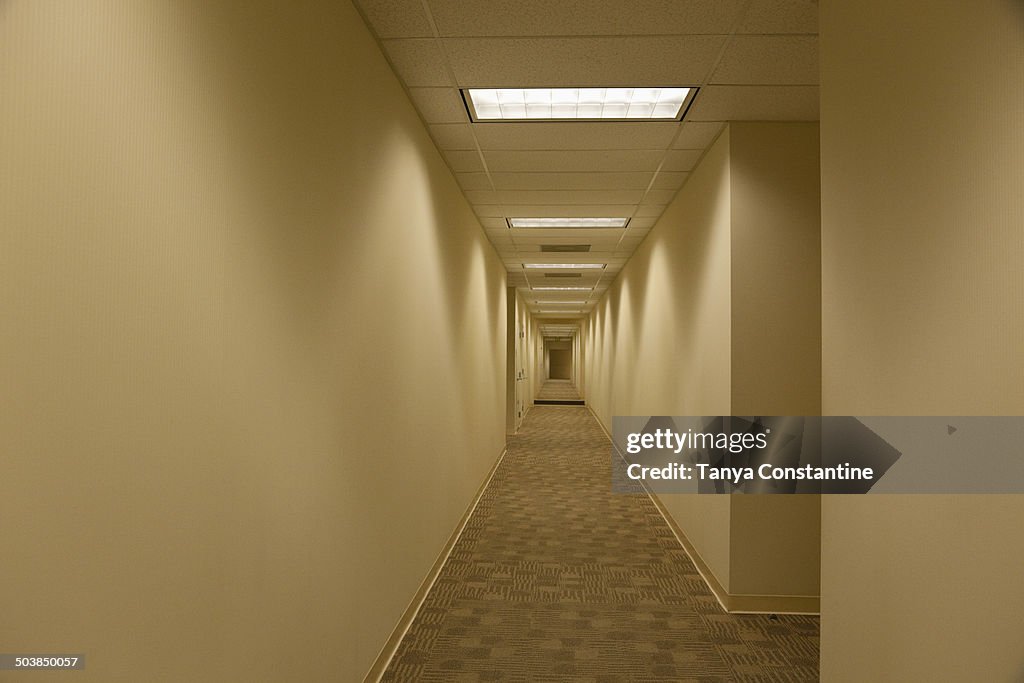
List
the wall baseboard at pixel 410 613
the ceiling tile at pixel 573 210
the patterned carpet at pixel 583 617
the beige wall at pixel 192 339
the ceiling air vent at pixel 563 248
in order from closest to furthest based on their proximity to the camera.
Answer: the beige wall at pixel 192 339, the wall baseboard at pixel 410 613, the patterned carpet at pixel 583 617, the ceiling tile at pixel 573 210, the ceiling air vent at pixel 563 248

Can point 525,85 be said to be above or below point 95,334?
above

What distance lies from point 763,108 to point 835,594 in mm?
2650

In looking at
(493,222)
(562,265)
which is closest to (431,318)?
(493,222)

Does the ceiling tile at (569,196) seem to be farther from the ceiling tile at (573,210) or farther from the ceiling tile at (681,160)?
the ceiling tile at (681,160)

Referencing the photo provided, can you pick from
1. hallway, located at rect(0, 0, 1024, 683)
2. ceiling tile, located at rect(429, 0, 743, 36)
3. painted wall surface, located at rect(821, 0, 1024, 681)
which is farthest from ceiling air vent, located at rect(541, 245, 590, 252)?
painted wall surface, located at rect(821, 0, 1024, 681)

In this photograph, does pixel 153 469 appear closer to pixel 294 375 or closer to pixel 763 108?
pixel 294 375

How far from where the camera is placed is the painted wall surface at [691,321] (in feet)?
13.6

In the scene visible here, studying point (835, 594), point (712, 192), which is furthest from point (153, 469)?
point (712, 192)

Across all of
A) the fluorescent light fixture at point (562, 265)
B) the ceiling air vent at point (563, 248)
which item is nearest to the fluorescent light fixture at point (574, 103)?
the ceiling air vent at point (563, 248)

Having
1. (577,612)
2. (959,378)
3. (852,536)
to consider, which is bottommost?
(577,612)

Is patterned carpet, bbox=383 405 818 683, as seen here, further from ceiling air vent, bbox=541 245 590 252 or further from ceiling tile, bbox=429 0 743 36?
ceiling air vent, bbox=541 245 590 252

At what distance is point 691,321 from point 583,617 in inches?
94.6

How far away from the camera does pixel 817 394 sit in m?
3.96

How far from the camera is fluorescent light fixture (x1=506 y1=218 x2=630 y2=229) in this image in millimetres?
6809
